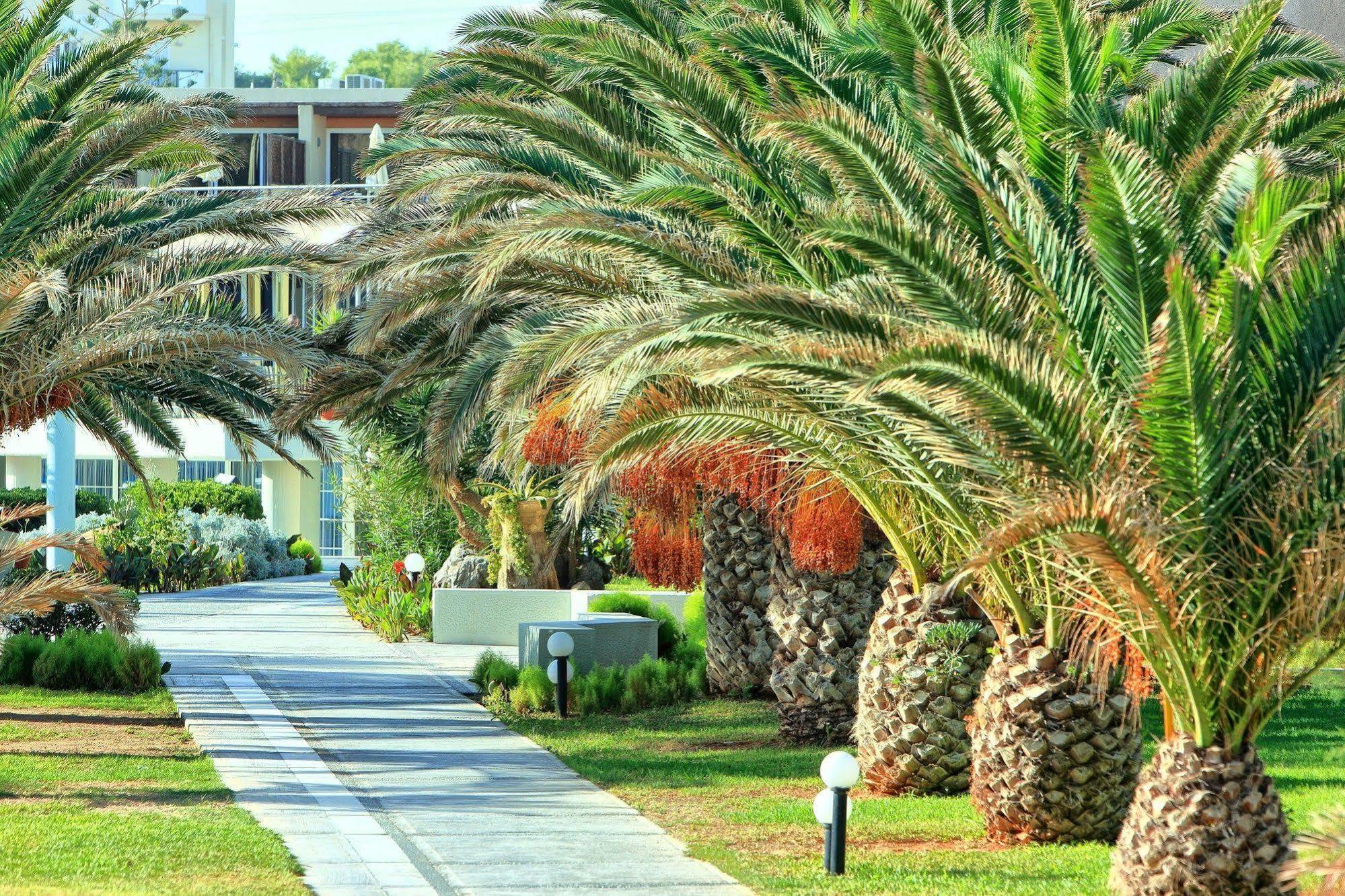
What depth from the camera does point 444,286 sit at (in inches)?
469

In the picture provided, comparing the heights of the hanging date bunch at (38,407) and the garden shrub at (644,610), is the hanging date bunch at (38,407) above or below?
above

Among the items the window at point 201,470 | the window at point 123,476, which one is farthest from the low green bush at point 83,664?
the window at point 123,476

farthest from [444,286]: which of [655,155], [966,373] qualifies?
[966,373]

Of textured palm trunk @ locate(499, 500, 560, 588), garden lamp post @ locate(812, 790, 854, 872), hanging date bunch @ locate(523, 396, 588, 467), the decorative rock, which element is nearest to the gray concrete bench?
hanging date bunch @ locate(523, 396, 588, 467)

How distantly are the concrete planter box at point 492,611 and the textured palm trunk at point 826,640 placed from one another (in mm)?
8536

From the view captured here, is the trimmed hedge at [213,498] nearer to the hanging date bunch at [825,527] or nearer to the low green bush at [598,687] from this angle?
the low green bush at [598,687]

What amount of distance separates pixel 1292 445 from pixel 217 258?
9043mm

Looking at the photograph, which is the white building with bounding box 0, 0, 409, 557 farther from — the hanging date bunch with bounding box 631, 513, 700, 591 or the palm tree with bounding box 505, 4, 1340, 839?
the palm tree with bounding box 505, 4, 1340, 839

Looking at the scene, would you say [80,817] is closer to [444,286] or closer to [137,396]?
[444,286]

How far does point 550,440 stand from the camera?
1170 cm

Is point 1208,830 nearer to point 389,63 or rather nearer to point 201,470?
point 201,470

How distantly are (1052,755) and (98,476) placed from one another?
37.5 m

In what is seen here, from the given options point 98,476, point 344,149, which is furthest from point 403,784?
point 344,149

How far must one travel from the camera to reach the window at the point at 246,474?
39.3 meters
